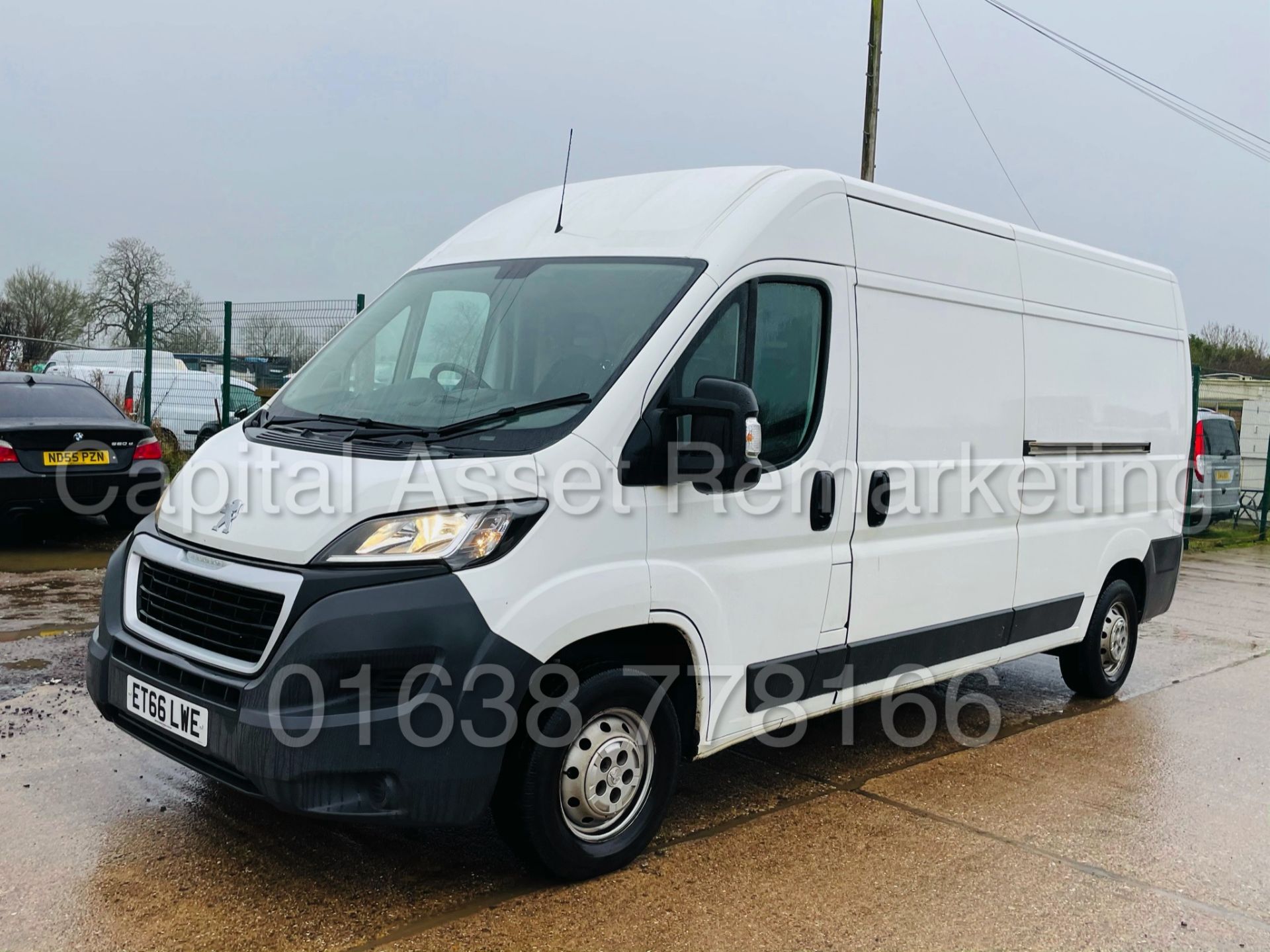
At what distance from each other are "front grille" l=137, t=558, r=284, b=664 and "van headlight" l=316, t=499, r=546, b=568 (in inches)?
10.3

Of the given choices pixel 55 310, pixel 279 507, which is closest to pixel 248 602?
pixel 279 507

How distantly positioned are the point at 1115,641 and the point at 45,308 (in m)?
40.8

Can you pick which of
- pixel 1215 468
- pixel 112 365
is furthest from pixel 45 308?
pixel 1215 468

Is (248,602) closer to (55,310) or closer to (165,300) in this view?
(165,300)

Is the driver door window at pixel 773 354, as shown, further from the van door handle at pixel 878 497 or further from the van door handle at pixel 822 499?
the van door handle at pixel 878 497

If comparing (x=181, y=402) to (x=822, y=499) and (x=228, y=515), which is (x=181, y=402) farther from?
(x=822, y=499)

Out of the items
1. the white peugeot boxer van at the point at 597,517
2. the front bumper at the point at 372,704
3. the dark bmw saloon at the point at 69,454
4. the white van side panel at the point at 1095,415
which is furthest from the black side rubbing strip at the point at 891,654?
the dark bmw saloon at the point at 69,454

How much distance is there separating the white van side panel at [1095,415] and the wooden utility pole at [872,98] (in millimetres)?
9473

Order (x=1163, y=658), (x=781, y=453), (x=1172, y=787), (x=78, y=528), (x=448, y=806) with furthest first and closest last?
(x=78, y=528) < (x=1163, y=658) < (x=1172, y=787) < (x=781, y=453) < (x=448, y=806)

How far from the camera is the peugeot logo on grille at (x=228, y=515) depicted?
12.4 ft

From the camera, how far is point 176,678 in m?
3.78

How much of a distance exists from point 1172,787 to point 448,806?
140 inches

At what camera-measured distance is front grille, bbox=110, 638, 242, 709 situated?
3.56m

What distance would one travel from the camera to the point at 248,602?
11.8 ft
